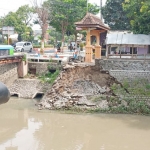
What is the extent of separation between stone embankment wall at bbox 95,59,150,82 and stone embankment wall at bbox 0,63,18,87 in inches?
288

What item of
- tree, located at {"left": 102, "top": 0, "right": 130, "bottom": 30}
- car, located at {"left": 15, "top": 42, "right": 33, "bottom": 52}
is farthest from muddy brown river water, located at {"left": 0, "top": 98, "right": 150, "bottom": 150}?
tree, located at {"left": 102, "top": 0, "right": 130, "bottom": 30}

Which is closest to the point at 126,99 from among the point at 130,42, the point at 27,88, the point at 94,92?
the point at 94,92

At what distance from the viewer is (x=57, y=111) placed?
696 inches

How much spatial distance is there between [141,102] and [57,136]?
→ 262 inches

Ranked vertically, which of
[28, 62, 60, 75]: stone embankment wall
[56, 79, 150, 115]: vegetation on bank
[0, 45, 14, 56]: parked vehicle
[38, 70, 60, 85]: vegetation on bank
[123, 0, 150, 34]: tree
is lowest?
[56, 79, 150, 115]: vegetation on bank

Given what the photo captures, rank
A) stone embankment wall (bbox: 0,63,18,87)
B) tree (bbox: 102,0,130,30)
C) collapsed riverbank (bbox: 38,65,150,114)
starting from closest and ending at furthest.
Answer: collapsed riverbank (bbox: 38,65,150,114)
stone embankment wall (bbox: 0,63,18,87)
tree (bbox: 102,0,130,30)

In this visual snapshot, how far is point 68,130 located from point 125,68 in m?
7.60

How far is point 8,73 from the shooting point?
22.0 meters

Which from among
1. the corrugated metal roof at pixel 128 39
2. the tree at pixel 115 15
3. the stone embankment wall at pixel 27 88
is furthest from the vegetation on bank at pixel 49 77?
the tree at pixel 115 15

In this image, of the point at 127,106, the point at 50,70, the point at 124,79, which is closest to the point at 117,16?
the point at 50,70

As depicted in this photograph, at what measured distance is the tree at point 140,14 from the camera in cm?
2167

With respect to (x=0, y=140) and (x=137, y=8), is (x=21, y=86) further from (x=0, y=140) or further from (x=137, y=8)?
(x=137, y=8)

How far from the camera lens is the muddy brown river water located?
12.5 m

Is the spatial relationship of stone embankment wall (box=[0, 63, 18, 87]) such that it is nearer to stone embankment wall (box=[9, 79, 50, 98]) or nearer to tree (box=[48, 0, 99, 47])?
stone embankment wall (box=[9, 79, 50, 98])
